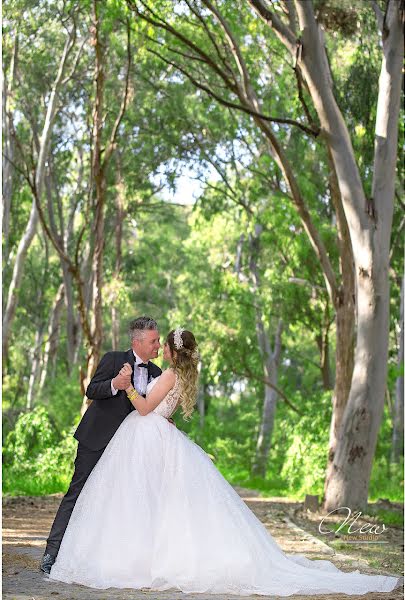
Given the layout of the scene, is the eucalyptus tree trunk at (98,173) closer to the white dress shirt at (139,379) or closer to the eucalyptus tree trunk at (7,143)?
the eucalyptus tree trunk at (7,143)

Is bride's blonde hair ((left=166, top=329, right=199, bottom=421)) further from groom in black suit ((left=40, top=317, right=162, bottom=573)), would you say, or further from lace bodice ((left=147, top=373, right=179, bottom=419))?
groom in black suit ((left=40, top=317, right=162, bottom=573))

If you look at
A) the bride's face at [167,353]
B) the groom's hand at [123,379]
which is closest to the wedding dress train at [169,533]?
the bride's face at [167,353]

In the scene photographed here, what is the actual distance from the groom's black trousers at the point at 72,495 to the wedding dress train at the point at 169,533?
12cm

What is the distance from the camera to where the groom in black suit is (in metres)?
7.44

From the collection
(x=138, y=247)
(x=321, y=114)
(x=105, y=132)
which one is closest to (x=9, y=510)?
(x=321, y=114)

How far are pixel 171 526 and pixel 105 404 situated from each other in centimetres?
112

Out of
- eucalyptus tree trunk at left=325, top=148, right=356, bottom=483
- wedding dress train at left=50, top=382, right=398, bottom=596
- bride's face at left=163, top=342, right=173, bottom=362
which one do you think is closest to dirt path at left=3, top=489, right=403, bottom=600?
wedding dress train at left=50, top=382, right=398, bottom=596

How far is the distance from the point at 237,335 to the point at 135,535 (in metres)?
20.8

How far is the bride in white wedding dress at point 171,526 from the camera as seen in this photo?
6.95m

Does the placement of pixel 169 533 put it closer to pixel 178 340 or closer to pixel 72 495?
pixel 72 495

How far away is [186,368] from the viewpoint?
24.8 ft

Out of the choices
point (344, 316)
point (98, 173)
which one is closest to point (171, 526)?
point (344, 316)

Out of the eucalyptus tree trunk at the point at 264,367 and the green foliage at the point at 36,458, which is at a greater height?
the eucalyptus tree trunk at the point at 264,367

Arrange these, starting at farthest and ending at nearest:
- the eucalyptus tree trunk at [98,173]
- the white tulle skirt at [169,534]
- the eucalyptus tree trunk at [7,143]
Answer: the eucalyptus tree trunk at [7,143] → the eucalyptus tree trunk at [98,173] → the white tulle skirt at [169,534]
